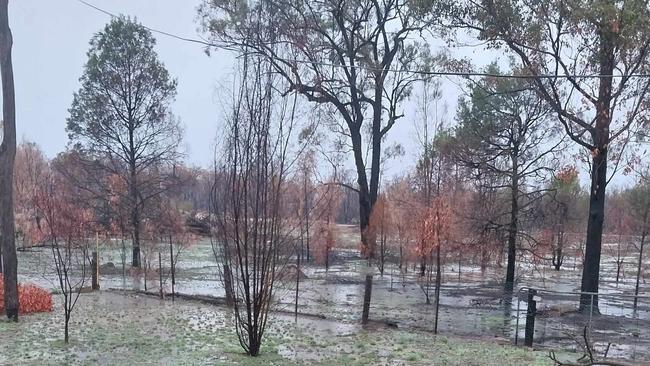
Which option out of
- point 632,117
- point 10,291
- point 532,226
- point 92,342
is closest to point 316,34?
point 532,226

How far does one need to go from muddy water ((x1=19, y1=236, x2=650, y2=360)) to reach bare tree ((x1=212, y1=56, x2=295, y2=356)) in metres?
1.30

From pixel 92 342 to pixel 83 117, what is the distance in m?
20.0

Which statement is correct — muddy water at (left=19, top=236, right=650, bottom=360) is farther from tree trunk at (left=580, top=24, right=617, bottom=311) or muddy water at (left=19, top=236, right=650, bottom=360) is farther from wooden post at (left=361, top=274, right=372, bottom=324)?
tree trunk at (left=580, top=24, right=617, bottom=311)

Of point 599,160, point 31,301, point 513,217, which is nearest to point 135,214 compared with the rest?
point 31,301

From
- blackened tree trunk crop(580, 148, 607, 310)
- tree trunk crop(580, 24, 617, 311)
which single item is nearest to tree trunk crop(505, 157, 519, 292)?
tree trunk crop(580, 24, 617, 311)

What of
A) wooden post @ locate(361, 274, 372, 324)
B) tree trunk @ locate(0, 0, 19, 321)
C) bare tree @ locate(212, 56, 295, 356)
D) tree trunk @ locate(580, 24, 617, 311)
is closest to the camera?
bare tree @ locate(212, 56, 295, 356)

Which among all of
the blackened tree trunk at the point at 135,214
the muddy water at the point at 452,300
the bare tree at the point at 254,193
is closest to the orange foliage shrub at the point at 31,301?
the muddy water at the point at 452,300

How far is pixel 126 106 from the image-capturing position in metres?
26.7

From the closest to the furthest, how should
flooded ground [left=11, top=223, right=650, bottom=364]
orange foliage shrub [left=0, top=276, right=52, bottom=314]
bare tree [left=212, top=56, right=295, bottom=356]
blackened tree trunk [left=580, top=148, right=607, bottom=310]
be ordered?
bare tree [left=212, top=56, right=295, bottom=356] → flooded ground [left=11, top=223, right=650, bottom=364] → orange foliage shrub [left=0, top=276, right=52, bottom=314] → blackened tree trunk [left=580, top=148, right=607, bottom=310]

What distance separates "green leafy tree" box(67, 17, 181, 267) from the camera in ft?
86.2

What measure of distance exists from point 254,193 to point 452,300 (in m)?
12.6

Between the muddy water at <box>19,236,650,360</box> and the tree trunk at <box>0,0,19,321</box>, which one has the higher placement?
the tree trunk at <box>0,0,19,321</box>

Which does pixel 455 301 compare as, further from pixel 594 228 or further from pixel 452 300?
pixel 594 228

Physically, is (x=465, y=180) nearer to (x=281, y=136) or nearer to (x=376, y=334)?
(x=376, y=334)
